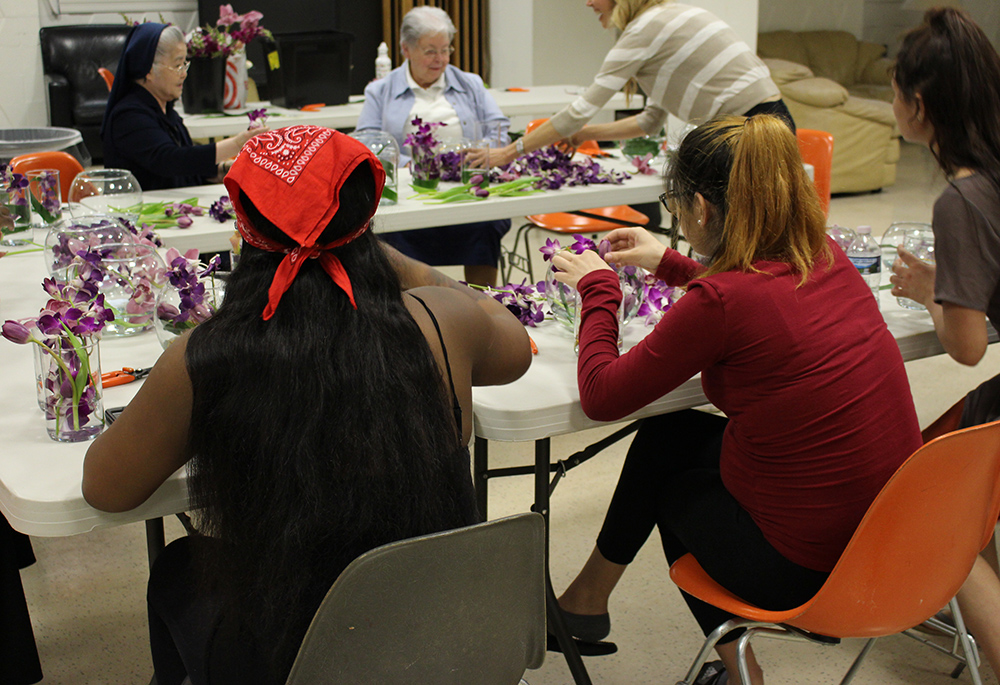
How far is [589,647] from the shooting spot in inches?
82.4

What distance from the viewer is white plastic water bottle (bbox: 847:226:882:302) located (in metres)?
2.21

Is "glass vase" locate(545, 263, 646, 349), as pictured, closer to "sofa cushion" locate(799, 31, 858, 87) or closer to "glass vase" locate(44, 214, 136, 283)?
"glass vase" locate(44, 214, 136, 283)

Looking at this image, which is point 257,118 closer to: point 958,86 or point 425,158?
point 425,158

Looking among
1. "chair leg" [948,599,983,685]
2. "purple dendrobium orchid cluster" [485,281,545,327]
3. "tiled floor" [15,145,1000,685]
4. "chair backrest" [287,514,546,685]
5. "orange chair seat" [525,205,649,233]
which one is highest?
"purple dendrobium orchid cluster" [485,281,545,327]

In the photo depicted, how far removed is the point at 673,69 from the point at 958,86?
1757 mm

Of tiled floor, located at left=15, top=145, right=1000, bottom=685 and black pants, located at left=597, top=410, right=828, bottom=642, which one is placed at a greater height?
black pants, located at left=597, top=410, right=828, bottom=642

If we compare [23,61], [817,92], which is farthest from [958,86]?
[23,61]

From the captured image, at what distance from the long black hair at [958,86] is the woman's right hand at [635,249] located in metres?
0.57

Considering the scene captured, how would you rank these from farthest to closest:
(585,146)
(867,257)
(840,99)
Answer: (840,99), (585,146), (867,257)

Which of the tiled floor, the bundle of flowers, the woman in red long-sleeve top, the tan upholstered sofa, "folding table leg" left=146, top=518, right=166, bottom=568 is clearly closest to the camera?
the woman in red long-sleeve top

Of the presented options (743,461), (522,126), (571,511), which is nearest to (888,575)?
(743,461)

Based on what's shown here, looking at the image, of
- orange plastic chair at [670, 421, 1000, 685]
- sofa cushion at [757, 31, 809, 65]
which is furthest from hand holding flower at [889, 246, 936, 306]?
sofa cushion at [757, 31, 809, 65]

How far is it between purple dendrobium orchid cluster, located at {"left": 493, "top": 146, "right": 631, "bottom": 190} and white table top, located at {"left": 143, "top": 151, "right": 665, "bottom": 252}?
40mm

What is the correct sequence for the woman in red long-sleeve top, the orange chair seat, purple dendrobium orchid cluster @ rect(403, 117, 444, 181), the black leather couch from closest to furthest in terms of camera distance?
1. the woman in red long-sleeve top
2. purple dendrobium orchid cluster @ rect(403, 117, 444, 181)
3. the orange chair seat
4. the black leather couch
